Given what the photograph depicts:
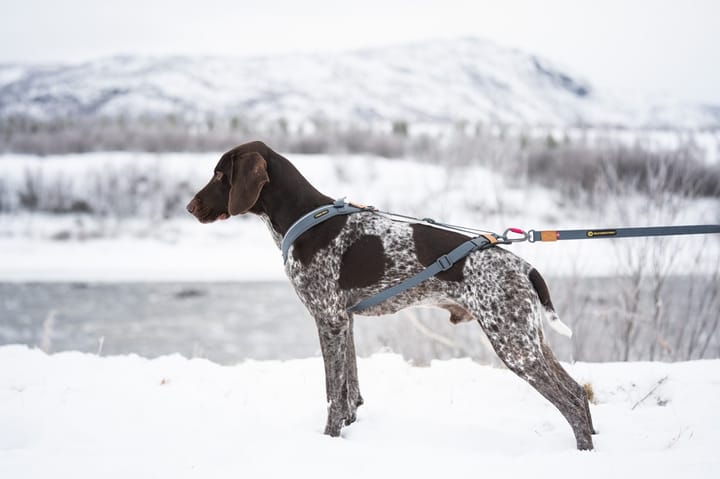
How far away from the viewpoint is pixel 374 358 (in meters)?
5.47

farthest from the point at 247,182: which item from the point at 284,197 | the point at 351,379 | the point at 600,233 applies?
the point at 600,233

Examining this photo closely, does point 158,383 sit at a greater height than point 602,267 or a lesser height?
greater

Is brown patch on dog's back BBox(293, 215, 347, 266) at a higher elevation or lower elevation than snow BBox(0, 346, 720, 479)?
higher

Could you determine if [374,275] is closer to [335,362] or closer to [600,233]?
[335,362]

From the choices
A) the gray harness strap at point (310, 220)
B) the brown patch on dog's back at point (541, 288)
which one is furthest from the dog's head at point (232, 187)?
the brown patch on dog's back at point (541, 288)

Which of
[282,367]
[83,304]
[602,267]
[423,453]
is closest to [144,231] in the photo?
[83,304]

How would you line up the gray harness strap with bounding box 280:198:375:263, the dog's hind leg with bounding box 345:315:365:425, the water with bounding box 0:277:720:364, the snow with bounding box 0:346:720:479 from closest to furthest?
the snow with bounding box 0:346:720:479, the gray harness strap with bounding box 280:198:375:263, the dog's hind leg with bounding box 345:315:365:425, the water with bounding box 0:277:720:364

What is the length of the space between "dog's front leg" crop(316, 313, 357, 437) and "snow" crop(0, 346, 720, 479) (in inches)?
5.3

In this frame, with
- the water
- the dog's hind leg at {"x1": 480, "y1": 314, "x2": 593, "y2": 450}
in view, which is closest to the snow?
the dog's hind leg at {"x1": 480, "y1": 314, "x2": 593, "y2": 450}

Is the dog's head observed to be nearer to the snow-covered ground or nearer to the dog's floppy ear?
the dog's floppy ear

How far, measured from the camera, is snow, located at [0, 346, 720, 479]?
3.04m

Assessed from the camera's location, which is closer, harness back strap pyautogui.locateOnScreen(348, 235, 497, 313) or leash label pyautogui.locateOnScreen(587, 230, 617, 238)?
harness back strap pyautogui.locateOnScreen(348, 235, 497, 313)

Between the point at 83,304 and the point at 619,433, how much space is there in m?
21.2

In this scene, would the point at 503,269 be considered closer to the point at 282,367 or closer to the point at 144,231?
the point at 282,367
